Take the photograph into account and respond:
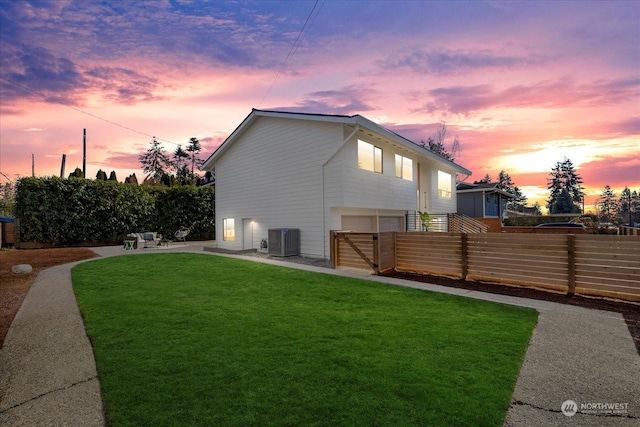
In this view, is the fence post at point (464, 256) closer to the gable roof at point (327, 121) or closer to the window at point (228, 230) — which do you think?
the gable roof at point (327, 121)

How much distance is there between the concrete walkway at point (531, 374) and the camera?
118 inches

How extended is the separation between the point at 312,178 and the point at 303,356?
11.1 meters

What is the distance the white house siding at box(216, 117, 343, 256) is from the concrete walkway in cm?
976

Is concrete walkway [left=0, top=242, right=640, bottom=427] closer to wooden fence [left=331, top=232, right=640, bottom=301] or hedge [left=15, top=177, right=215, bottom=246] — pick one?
wooden fence [left=331, top=232, right=640, bottom=301]

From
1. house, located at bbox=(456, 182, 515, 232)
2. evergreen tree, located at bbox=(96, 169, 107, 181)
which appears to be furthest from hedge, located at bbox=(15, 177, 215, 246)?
house, located at bbox=(456, 182, 515, 232)

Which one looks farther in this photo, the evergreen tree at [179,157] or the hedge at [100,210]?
the evergreen tree at [179,157]

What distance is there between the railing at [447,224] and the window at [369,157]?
4665mm

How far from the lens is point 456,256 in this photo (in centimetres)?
979

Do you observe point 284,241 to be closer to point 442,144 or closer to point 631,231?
point 631,231

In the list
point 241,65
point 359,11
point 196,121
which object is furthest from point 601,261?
point 196,121

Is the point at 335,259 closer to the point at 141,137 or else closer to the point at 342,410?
the point at 342,410

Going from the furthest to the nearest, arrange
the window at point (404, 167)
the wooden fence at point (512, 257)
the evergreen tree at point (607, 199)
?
the evergreen tree at point (607, 199), the window at point (404, 167), the wooden fence at point (512, 257)

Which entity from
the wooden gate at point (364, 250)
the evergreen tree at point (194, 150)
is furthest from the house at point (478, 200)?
the evergreen tree at point (194, 150)

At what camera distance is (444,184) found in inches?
973
